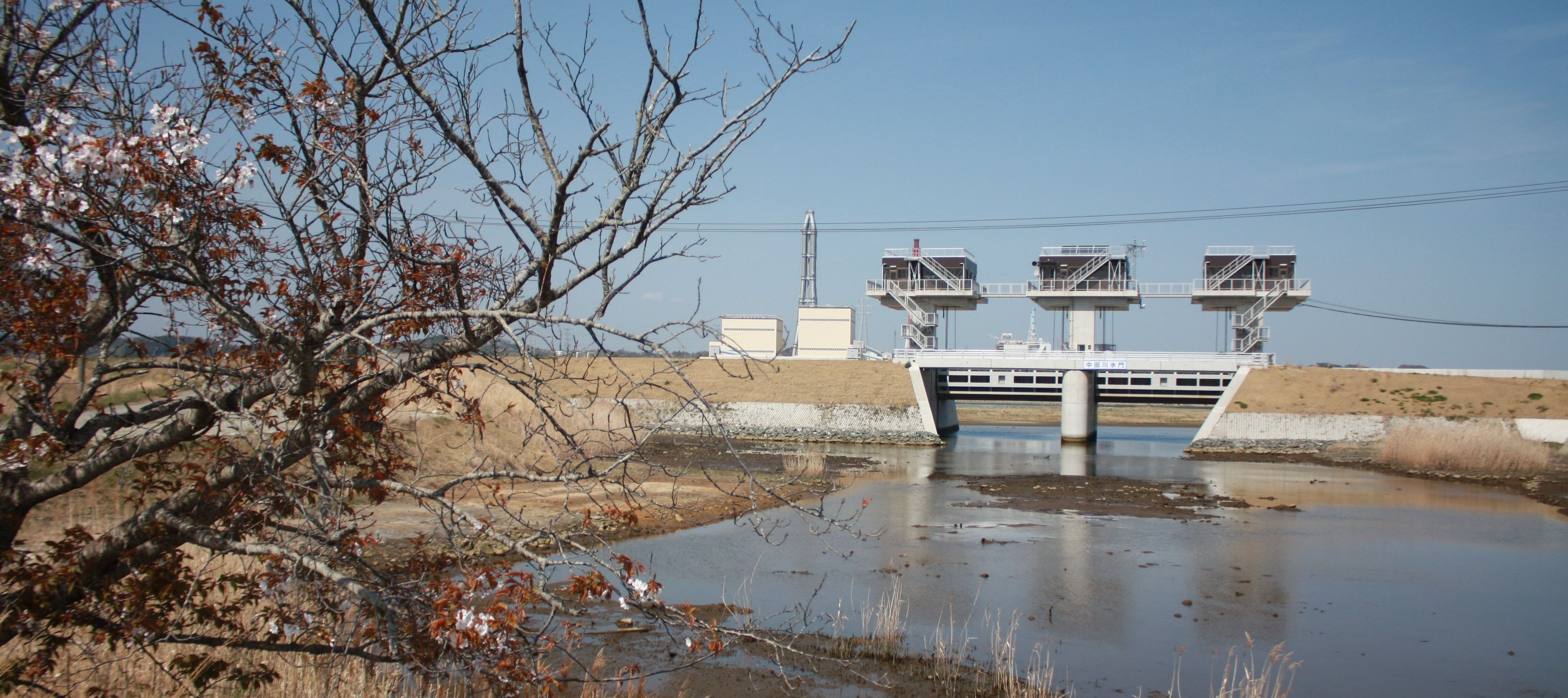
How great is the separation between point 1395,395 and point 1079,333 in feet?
50.9

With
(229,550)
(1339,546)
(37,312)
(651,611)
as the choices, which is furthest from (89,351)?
(1339,546)

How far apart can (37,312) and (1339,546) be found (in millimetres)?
18520

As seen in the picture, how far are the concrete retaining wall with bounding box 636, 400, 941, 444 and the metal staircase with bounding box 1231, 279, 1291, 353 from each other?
67.1ft

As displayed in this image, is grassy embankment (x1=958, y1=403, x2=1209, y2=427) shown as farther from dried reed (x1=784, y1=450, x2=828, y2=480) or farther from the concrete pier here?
dried reed (x1=784, y1=450, x2=828, y2=480)

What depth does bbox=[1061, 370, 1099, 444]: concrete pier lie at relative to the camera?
43375 millimetres

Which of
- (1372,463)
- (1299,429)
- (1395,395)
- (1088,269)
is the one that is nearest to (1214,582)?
(1372,463)

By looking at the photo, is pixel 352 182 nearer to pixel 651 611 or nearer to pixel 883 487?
pixel 651 611

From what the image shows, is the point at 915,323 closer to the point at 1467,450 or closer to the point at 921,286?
the point at 921,286

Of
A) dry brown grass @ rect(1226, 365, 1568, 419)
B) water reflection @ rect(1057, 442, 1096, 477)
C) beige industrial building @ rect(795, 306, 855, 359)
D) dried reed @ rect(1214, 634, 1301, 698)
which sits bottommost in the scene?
dried reed @ rect(1214, 634, 1301, 698)

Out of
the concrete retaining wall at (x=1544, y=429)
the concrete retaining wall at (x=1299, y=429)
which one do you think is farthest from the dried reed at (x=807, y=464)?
the concrete retaining wall at (x=1544, y=429)

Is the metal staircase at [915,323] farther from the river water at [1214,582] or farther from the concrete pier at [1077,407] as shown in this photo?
the river water at [1214,582]

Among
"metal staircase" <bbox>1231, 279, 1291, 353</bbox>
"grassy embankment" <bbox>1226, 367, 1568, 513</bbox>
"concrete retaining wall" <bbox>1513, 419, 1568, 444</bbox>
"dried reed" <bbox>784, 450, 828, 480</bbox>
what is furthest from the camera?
"metal staircase" <bbox>1231, 279, 1291, 353</bbox>

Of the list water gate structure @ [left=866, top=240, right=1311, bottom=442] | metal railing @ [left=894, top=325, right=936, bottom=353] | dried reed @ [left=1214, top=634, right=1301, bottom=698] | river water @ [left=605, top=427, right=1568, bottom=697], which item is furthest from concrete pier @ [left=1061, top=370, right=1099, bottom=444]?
dried reed @ [left=1214, top=634, right=1301, bottom=698]

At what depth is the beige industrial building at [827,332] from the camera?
190ft
